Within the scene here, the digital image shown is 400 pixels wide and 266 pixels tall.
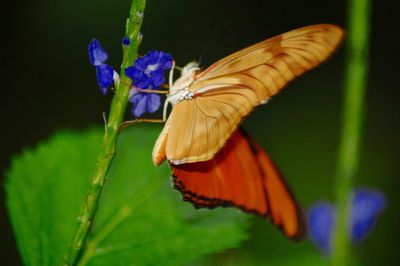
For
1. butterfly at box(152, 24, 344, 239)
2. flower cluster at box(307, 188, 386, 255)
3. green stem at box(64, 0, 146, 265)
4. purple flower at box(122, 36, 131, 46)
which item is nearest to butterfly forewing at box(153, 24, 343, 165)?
butterfly at box(152, 24, 344, 239)

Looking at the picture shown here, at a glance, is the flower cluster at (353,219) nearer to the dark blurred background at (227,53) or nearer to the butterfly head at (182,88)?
the dark blurred background at (227,53)

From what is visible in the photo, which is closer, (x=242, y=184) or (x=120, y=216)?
(x=120, y=216)

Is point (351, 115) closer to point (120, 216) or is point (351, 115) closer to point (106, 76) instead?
point (120, 216)

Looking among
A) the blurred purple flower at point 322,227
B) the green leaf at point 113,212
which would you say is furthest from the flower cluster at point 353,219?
the green leaf at point 113,212

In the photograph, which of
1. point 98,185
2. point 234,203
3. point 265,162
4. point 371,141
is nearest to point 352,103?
point 265,162

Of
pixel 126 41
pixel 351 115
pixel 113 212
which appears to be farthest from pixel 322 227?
pixel 126 41

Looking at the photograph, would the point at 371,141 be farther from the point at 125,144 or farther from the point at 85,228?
the point at 85,228
